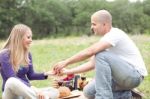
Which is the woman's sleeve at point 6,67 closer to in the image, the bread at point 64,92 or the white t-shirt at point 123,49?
the bread at point 64,92

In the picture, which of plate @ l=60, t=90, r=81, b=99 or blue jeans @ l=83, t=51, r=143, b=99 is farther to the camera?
plate @ l=60, t=90, r=81, b=99

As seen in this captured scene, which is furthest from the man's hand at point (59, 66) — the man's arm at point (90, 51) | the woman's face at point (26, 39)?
the woman's face at point (26, 39)

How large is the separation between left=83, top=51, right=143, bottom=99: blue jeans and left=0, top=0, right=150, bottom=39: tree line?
37.2 m

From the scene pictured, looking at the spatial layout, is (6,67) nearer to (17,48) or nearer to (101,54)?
(17,48)

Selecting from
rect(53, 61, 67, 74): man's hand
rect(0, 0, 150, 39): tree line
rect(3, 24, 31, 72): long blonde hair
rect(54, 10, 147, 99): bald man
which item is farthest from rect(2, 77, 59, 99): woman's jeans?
rect(0, 0, 150, 39): tree line

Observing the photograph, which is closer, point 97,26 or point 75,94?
point 97,26

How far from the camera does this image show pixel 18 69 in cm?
453

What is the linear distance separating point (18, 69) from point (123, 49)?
114 cm

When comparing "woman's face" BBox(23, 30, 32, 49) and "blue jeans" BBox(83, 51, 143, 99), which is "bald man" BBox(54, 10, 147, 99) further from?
"woman's face" BBox(23, 30, 32, 49)

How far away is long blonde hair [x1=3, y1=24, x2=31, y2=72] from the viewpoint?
14.6 ft

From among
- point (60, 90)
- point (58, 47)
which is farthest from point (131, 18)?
point (60, 90)

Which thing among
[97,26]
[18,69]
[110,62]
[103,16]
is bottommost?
[18,69]

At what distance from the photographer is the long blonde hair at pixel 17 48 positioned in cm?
446

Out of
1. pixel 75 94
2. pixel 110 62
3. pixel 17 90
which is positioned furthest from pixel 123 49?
pixel 17 90
